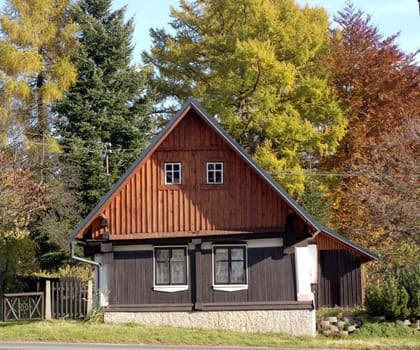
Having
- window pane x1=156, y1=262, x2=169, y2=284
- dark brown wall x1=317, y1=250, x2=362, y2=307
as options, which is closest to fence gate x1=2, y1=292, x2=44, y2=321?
window pane x1=156, y1=262, x2=169, y2=284

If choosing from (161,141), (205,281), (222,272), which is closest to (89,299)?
(205,281)

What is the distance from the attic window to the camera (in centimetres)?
2756

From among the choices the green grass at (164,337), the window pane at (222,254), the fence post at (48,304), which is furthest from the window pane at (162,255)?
the fence post at (48,304)

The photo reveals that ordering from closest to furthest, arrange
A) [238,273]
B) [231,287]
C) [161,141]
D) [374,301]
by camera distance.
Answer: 1. [161,141]
2. [231,287]
3. [238,273]
4. [374,301]

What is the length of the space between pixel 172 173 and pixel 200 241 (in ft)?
8.47

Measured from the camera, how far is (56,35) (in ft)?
148

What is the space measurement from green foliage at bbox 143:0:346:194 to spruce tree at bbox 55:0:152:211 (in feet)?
8.42

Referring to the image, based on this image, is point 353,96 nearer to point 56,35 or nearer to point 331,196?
point 331,196

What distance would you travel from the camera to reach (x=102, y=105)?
4244cm

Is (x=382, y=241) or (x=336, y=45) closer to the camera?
(x=382, y=241)

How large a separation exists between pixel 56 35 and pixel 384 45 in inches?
730

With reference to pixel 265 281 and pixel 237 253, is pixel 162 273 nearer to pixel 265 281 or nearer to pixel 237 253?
pixel 237 253

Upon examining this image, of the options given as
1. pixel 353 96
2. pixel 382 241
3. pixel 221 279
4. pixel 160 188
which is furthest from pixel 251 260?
pixel 353 96

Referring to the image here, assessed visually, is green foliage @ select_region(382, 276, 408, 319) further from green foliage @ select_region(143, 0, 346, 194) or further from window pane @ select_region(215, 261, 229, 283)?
green foliage @ select_region(143, 0, 346, 194)
